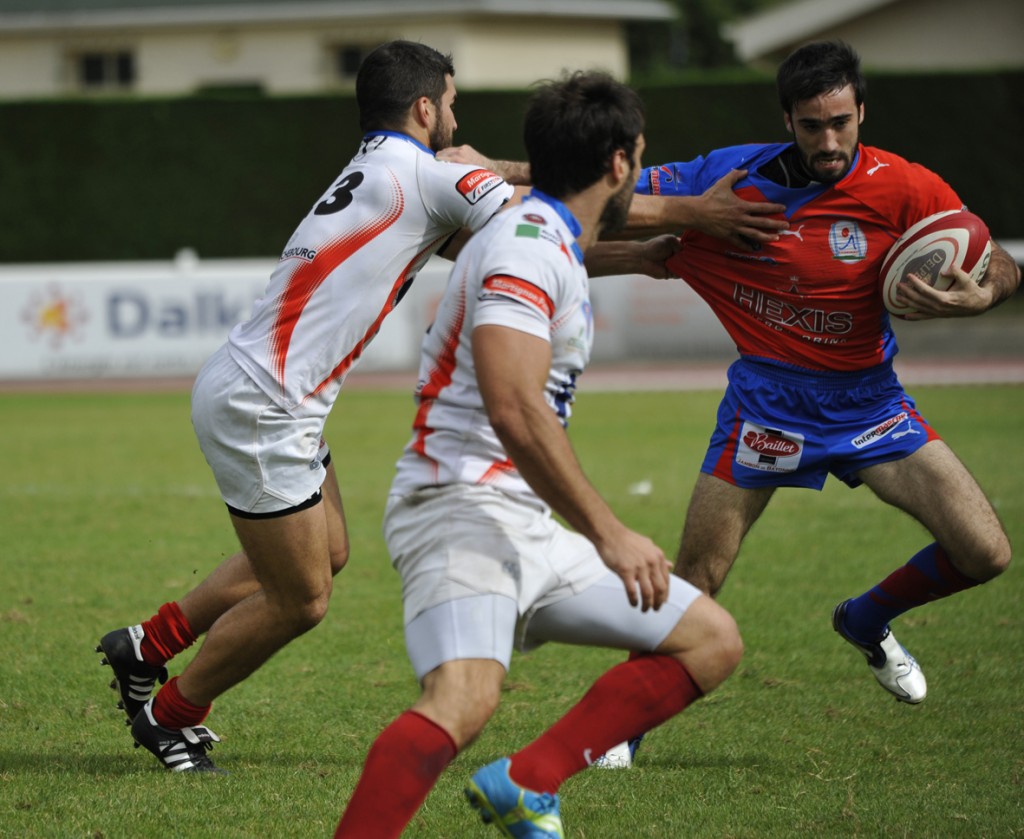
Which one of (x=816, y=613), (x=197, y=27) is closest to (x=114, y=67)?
(x=197, y=27)

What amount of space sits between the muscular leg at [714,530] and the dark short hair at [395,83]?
1.75 metres

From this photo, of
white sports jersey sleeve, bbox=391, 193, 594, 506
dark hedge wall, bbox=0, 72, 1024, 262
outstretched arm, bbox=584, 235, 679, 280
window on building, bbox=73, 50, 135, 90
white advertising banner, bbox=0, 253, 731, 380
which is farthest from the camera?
window on building, bbox=73, 50, 135, 90

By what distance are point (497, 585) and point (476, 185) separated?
1.38m

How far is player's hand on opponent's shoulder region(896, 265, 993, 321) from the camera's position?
4898 mm

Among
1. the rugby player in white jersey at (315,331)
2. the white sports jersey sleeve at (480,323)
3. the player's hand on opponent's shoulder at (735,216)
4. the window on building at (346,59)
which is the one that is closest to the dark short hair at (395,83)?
the rugby player in white jersey at (315,331)

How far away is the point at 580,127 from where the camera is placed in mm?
3547

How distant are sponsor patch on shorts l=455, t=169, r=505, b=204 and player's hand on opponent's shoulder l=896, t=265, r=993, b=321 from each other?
1569 mm

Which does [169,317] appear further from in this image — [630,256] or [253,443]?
[253,443]

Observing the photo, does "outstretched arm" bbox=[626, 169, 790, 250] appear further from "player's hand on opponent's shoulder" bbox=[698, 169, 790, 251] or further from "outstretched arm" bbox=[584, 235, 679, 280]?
"outstretched arm" bbox=[584, 235, 679, 280]

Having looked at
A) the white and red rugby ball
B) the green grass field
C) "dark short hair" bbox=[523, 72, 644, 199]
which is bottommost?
the green grass field

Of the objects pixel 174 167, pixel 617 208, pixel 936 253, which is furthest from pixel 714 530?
pixel 174 167

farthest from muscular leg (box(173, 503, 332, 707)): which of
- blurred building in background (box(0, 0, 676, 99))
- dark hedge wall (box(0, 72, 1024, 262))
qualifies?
blurred building in background (box(0, 0, 676, 99))

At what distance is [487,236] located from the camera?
3.60 meters

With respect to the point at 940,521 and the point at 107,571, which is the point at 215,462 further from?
the point at 107,571
